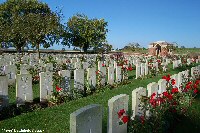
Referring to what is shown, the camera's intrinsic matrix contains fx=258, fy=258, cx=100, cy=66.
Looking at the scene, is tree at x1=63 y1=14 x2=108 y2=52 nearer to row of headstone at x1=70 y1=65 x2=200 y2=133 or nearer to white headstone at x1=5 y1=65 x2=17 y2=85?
white headstone at x1=5 y1=65 x2=17 y2=85

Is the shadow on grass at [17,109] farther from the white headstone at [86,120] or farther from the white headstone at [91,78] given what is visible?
the white headstone at [86,120]

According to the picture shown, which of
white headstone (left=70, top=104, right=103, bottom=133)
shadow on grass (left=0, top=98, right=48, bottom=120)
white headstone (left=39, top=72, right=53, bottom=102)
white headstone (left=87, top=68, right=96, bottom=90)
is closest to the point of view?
white headstone (left=70, top=104, right=103, bottom=133)

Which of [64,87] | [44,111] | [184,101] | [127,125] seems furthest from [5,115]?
[184,101]

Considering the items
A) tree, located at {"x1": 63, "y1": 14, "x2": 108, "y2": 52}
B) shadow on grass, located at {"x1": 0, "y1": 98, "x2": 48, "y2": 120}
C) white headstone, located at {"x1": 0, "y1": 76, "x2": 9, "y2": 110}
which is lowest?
shadow on grass, located at {"x1": 0, "y1": 98, "x2": 48, "y2": 120}

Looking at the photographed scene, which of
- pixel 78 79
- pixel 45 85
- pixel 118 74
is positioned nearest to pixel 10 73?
pixel 45 85

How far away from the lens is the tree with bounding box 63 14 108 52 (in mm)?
49188

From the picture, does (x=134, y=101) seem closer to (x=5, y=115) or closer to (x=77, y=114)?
(x=77, y=114)

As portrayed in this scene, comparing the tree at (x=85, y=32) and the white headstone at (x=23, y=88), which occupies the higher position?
the tree at (x=85, y=32)

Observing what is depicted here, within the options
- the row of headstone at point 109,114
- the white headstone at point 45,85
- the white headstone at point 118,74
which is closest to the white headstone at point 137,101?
the row of headstone at point 109,114

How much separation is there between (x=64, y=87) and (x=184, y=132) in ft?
15.6

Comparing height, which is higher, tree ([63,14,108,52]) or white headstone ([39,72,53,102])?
tree ([63,14,108,52])

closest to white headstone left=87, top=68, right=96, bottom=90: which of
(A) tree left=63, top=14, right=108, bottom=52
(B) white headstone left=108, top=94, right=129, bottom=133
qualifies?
(B) white headstone left=108, top=94, right=129, bottom=133

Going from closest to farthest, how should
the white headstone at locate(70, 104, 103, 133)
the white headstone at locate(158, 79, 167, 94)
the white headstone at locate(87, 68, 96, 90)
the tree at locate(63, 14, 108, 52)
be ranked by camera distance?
the white headstone at locate(70, 104, 103, 133) → the white headstone at locate(158, 79, 167, 94) → the white headstone at locate(87, 68, 96, 90) → the tree at locate(63, 14, 108, 52)

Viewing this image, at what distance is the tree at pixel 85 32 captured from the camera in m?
49.2
